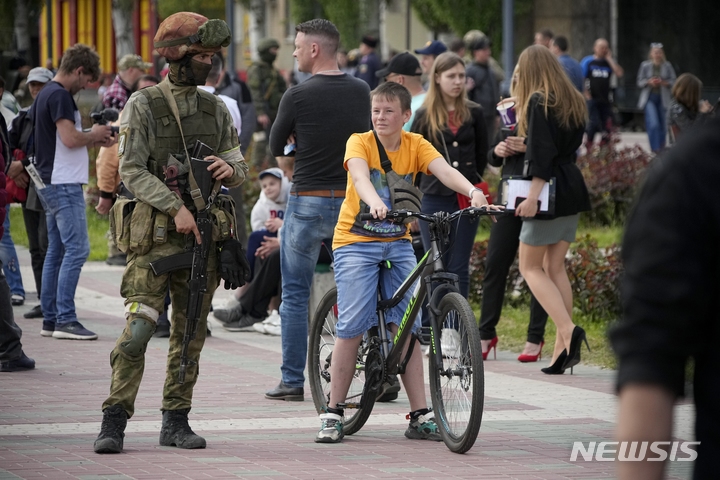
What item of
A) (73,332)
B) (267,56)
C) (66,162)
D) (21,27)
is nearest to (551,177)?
(66,162)

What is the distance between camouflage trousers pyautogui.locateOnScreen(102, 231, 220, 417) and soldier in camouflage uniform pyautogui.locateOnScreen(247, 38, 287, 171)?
→ 1150 cm

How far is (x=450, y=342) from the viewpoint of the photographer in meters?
5.50

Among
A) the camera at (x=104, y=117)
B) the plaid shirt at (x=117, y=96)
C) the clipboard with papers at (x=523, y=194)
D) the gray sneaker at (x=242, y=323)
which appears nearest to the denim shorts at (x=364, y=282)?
the clipboard with papers at (x=523, y=194)

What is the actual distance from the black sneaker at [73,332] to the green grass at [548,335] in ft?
10.1

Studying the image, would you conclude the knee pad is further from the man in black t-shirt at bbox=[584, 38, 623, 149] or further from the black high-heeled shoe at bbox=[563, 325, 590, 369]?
the man in black t-shirt at bbox=[584, 38, 623, 149]

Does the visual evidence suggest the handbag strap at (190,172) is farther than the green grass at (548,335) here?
No

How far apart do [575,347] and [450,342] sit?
2.27 metres

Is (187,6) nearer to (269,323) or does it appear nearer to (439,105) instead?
(269,323)

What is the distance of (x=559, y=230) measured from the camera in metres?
7.75

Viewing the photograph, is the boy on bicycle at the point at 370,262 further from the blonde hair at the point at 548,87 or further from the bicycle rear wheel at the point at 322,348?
the blonde hair at the point at 548,87

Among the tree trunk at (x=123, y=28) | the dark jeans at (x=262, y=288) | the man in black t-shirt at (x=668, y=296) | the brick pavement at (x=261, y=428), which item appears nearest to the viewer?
the man in black t-shirt at (x=668, y=296)

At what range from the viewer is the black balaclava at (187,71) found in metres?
5.57

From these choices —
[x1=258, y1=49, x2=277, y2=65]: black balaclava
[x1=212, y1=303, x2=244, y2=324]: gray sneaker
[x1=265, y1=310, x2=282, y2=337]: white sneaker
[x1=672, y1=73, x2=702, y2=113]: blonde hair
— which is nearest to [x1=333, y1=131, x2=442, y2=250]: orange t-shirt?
[x1=265, y1=310, x2=282, y2=337]: white sneaker

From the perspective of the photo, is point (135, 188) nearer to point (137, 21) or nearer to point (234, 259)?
point (234, 259)
